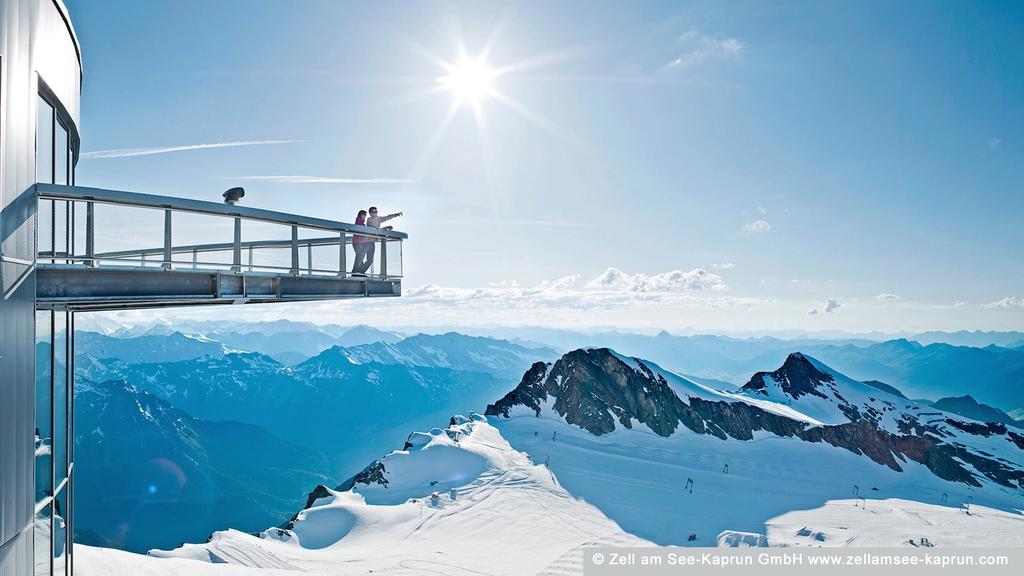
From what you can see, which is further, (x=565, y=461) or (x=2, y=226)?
(x=565, y=461)

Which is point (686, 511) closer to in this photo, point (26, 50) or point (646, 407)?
point (646, 407)

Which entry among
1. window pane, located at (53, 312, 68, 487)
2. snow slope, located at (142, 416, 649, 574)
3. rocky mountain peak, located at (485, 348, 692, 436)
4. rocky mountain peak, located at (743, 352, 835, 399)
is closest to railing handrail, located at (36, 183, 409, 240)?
window pane, located at (53, 312, 68, 487)

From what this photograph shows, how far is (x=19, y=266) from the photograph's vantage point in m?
6.18

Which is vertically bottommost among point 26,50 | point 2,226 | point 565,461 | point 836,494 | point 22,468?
point 836,494

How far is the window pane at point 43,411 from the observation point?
7215 millimetres

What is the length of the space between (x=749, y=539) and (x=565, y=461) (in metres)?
26.9

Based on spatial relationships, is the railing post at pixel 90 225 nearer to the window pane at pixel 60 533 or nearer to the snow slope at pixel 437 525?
the window pane at pixel 60 533

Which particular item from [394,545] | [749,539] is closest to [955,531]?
[749,539]

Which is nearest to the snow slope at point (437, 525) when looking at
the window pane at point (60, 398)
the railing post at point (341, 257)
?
the window pane at point (60, 398)

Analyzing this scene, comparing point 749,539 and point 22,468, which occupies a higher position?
point 22,468

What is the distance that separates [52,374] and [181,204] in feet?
11.2

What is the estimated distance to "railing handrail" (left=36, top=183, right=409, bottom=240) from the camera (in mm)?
6752

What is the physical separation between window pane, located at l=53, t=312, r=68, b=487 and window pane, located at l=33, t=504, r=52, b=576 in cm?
67

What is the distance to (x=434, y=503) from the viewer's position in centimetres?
4069
